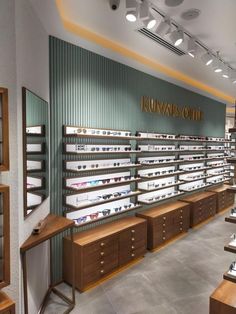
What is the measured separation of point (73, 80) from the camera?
3.56m

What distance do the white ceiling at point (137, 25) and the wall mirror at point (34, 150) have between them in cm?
96

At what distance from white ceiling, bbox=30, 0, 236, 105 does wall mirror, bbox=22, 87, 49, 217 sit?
3.14 ft

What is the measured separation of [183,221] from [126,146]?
238 cm

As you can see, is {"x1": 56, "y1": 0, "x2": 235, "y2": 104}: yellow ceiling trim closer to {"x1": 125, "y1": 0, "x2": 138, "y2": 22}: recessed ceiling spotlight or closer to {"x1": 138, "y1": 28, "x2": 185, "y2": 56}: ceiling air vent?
{"x1": 138, "y1": 28, "x2": 185, "y2": 56}: ceiling air vent

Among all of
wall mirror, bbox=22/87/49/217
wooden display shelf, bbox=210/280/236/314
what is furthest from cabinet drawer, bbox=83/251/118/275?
wooden display shelf, bbox=210/280/236/314

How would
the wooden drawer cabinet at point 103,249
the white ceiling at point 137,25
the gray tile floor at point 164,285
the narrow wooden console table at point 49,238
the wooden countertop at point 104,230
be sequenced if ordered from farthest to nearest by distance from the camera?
1. the wooden countertop at point 104,230
2. the wooden drawer cabinet at point 103,249
3. the gray tile floor at point 164,285
4. the white ceiling at point 137,25
5. the narrow wooden console table at point 49,238

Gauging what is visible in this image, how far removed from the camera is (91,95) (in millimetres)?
3842

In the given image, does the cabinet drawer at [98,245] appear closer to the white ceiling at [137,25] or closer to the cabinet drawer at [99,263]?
the cabinet drawer at [99,263]

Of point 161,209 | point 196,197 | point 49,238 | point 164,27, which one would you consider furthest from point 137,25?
point 196,197

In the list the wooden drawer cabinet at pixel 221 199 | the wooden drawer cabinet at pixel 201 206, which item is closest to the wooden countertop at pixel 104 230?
the wooden drawer cabinet at pixel 201 206

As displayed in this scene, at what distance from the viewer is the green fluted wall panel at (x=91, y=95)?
11.1 feet

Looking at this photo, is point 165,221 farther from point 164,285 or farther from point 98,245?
point 98,245

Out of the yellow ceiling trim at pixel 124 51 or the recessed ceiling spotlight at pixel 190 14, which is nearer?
the recessed ceiling spotlight at pixel 190 14

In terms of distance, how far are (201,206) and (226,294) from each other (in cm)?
393
